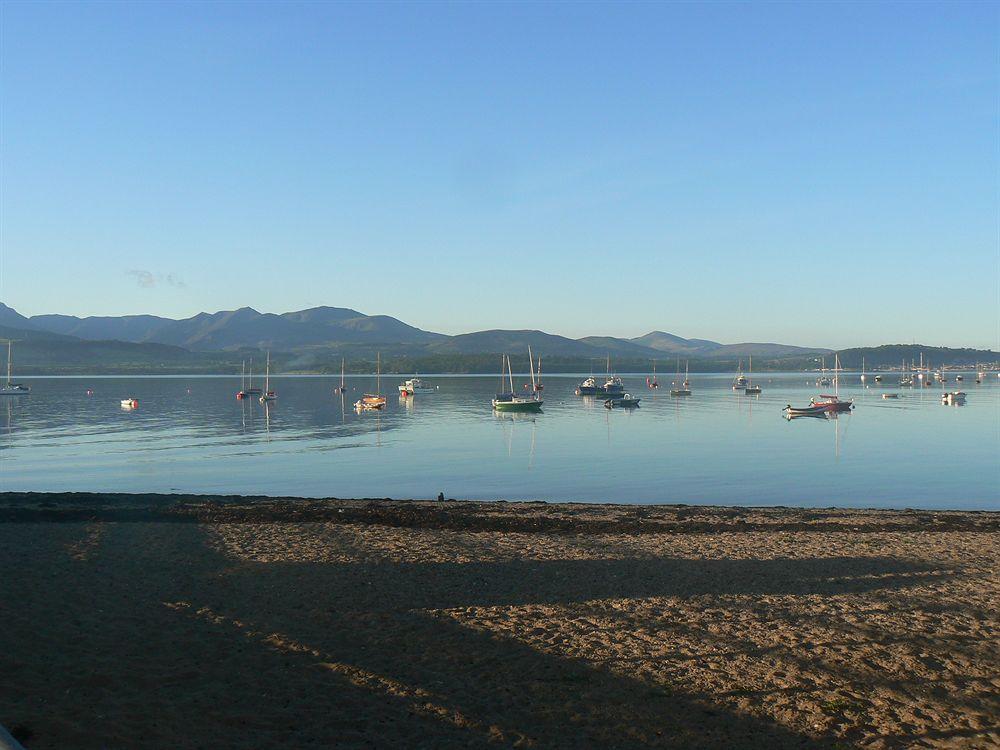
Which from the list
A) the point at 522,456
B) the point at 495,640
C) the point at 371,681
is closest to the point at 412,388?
the point at 522,456

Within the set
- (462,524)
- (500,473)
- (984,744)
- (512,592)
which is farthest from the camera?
(500,473)

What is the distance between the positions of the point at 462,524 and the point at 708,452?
3094cm

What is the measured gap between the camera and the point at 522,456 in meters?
46.8

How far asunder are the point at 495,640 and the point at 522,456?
118ft

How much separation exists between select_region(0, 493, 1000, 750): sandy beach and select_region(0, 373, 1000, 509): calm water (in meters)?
14.1

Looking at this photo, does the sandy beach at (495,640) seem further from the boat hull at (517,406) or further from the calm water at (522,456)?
the boat hull at (517,406)

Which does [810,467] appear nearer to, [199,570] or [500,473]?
[500,473]

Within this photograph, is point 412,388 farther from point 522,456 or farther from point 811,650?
point 811,650

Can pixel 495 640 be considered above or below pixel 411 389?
above

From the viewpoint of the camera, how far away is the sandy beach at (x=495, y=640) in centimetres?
805

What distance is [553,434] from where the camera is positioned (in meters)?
62.4

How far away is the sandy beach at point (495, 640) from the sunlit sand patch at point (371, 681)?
4 cm

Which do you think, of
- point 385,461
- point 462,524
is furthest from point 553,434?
point 462,524

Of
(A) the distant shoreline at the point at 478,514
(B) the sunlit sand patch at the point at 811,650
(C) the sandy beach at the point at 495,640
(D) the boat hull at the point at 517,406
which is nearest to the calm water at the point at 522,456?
(D) the boat hull at the point at 517,406
